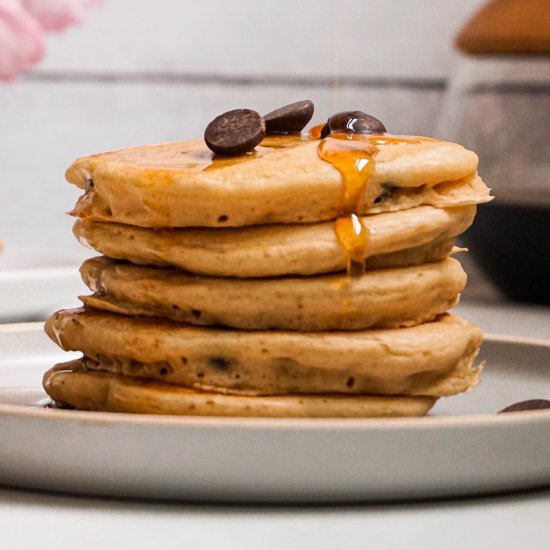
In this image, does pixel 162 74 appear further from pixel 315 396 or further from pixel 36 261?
pixel 315 396

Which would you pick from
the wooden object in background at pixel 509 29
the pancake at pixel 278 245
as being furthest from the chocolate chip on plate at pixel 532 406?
the wooden object in background at pixel 509 29

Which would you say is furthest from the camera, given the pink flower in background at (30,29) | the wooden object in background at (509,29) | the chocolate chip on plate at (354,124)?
the pink flower in background at (30,29)

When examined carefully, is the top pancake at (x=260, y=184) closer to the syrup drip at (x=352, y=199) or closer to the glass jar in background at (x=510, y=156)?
the syrup drip at (x=352, y=199)

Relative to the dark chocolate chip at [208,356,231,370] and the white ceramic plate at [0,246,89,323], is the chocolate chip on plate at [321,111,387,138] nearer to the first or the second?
the dark chocolate chip at [208,356,231,370]

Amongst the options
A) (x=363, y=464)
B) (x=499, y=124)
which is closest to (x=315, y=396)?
(x=363, y=464)

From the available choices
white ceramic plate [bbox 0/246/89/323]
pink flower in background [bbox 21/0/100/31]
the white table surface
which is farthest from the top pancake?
pink flower in background [bbox 21/0/100/31]

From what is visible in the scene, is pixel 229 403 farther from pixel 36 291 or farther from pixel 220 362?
pixel 36 291
